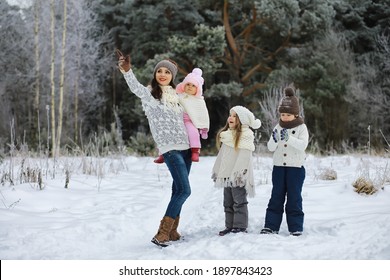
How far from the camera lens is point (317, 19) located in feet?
50.5

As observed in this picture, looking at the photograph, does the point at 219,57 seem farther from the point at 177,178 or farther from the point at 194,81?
the point at 177,178

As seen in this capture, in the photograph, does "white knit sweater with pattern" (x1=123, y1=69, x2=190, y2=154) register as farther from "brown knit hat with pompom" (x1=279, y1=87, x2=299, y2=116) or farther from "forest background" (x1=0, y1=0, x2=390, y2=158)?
"forest background" (x1=0, y1=0, x2=390, y2=158)

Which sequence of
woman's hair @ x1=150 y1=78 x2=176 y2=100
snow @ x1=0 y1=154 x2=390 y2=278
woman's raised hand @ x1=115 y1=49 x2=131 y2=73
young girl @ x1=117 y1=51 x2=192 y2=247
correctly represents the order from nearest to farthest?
snow @ x1=0 y1=154 x2=390 y2=278 < woman's raised hand @ x1=115 y1=49 x2=131 y2=73 < young girl @ x1=117 y1=51 x2=192 y2=247 < woman's hair @ x1=150 y1=78 x2=176 y2=100

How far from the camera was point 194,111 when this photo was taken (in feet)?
14.2

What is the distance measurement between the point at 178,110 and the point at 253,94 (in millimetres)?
14715

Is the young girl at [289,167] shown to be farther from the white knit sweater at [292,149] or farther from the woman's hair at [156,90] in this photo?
Answer: the woman's hair at [156,90]

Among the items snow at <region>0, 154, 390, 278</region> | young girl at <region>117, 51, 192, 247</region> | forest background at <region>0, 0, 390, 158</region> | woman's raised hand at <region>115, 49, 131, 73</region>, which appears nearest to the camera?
snow at <region>0, 154, 390, 278</region>

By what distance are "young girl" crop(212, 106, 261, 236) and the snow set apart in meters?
0.21

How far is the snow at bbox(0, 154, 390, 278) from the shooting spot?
12.2ft

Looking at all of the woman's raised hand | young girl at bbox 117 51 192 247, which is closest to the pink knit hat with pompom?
young girl at bbox 117 51 192 247

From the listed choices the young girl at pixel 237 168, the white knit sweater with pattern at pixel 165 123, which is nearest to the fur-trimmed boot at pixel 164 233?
the young girl at pixel 237 168

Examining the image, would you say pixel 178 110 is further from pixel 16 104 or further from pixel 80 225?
pixel 16 104

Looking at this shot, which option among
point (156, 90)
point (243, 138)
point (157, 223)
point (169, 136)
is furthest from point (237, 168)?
point (157, 223)

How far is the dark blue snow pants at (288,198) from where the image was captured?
4328mm
